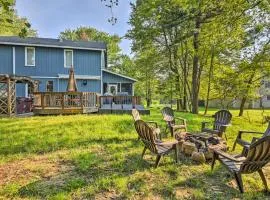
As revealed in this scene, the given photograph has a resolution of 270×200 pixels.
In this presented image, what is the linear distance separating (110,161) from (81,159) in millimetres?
717

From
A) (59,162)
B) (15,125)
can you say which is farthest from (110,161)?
(15,125)

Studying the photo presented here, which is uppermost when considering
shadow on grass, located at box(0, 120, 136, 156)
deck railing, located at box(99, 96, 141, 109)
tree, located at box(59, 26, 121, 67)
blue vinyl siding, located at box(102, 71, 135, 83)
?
tree, located at box(59, 26, 121, 67)

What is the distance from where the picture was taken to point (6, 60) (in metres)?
20.3

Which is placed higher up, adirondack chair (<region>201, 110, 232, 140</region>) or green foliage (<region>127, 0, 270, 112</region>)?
green foliage (<region>127, 0, 270, 112</region>)

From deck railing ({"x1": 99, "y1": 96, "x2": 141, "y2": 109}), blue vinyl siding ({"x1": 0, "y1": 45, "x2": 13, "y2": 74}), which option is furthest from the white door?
blue vinyl siding ({"x1": 0, "y1": 45, "x2": 13, "y2": 74})

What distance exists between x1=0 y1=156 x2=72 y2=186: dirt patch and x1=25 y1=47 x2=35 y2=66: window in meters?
15.8

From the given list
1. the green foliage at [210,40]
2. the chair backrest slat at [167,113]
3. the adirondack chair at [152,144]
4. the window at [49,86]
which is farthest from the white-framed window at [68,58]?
the adirondack chair at [152,144]

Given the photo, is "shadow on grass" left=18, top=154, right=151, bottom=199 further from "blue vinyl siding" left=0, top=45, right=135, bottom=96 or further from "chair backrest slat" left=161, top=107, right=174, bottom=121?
"blue vinyl siding" left=0, top=45, right=135, bottom=96

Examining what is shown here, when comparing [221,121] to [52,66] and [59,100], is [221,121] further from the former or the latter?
[52,66]

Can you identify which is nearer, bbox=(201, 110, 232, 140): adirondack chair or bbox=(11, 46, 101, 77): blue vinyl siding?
bbox=(201, 110, 232, 140): adirondack chair

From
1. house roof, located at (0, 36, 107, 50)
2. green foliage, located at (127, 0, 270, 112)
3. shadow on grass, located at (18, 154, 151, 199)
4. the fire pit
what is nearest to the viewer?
shadow on grass, located at (18, 154, 151, 199)

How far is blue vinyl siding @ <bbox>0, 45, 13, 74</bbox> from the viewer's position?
797 inches

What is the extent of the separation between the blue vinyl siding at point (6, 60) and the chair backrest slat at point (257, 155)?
776 inches

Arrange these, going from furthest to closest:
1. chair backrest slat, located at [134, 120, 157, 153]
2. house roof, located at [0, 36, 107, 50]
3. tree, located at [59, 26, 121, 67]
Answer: tree, located at [59, 26, 121, 67] < house roof, located at [0, 36, 107, 50] < chair backrest slat, located at [134, 120, 157, 153]
